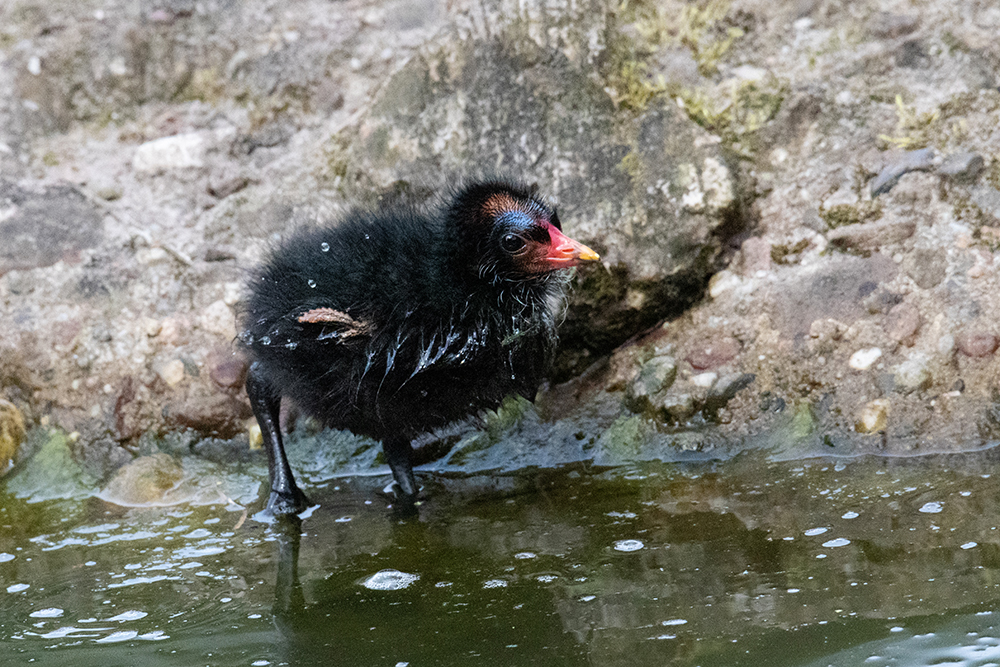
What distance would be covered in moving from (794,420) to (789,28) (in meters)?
1.92

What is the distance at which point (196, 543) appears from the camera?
3.27 m

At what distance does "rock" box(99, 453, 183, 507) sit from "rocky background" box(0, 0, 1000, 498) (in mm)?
144

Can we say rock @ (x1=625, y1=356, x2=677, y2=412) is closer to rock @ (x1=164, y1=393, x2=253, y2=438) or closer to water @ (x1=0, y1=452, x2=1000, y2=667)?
water @ (x1=0, y1=452, x2=1000, y2=667)

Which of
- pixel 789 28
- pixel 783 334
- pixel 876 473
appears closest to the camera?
pixel 876 473

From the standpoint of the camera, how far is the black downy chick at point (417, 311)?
3.20 meters

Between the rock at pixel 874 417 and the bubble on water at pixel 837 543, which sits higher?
the rock at pixel 874 417

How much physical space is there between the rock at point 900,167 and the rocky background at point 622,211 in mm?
15

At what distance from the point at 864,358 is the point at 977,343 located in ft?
1.25

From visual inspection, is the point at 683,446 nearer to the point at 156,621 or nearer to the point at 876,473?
the point at 876,473

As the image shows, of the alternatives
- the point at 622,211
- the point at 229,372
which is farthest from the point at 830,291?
the point at 229,372

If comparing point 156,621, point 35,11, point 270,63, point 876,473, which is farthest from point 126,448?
point 876,473

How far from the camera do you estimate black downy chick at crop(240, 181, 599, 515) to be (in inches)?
126

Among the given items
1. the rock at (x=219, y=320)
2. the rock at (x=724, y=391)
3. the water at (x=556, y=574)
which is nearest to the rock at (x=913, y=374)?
the water at (x=556, y=574)

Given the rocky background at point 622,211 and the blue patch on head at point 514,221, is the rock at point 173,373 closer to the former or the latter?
the rocky background at point 622,211
